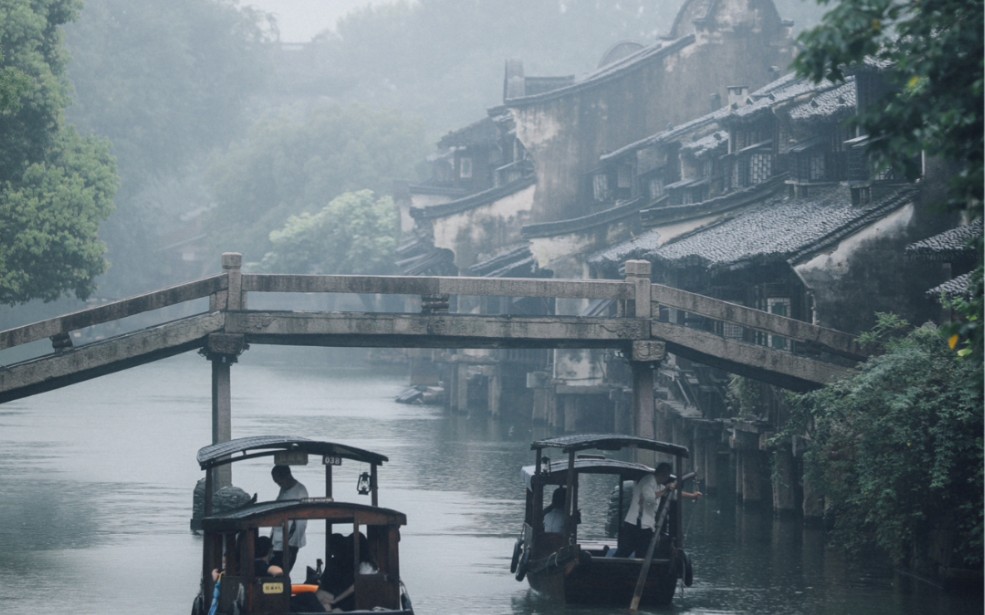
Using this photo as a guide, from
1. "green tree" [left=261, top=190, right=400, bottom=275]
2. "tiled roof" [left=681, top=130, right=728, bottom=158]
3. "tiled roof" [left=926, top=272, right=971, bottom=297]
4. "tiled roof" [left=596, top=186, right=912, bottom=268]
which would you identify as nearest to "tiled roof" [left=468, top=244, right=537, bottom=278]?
"tiled roof" [left=681, top=130, right=728, bottom=158]

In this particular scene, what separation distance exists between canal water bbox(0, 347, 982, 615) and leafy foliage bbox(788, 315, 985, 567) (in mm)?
1164

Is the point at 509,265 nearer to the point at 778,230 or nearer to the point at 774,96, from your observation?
the point at 774,96

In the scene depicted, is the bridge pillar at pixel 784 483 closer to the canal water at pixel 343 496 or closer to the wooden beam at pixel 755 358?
the canal water at pixel 343 496

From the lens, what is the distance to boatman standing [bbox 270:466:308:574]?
2277 centimetres

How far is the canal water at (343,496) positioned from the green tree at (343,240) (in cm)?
2058

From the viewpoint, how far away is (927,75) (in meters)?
16.8

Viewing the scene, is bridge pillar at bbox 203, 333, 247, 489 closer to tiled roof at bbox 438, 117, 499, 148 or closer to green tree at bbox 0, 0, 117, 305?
green tree at bbox 0, 0, 117, 305

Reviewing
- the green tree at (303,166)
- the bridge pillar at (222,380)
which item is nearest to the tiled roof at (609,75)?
the bridge pillar at (222,380)

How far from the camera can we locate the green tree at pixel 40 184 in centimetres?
4397

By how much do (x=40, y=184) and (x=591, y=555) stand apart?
2451 centimetres

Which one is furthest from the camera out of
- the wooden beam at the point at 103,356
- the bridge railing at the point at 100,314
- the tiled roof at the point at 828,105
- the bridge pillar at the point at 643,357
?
the tiled roof at the point at 828,105

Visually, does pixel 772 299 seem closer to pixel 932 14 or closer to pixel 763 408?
pixel 763 408

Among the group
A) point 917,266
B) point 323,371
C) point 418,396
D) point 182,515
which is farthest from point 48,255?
point 323,371

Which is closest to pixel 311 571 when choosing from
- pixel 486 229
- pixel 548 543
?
pixel 548 543
